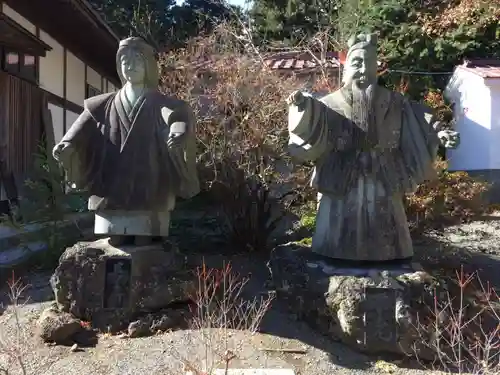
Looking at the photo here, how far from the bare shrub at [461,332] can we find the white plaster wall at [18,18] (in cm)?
765

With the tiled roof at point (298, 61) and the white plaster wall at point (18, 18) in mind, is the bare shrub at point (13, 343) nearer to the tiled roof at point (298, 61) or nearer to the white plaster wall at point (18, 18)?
the white plaster wall at point (18, 18)

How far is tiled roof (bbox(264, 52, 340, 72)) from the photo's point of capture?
9.02m

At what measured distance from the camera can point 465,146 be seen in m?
11.5

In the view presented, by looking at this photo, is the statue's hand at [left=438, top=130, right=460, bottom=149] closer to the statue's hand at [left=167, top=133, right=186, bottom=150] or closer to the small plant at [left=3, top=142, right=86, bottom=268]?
the statue's hand at [left=167, top=133, right=186, bottom=150]

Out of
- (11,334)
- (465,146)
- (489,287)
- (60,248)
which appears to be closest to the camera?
(11,334)

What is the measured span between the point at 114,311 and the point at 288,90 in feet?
13.0

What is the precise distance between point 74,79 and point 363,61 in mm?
9023

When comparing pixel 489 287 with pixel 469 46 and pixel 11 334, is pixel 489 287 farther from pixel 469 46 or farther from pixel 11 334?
pixel 469 46

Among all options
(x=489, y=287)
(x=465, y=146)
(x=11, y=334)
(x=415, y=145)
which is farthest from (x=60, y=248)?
(x=465, y=146)

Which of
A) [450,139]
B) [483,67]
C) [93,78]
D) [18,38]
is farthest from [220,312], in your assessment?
[93,78]

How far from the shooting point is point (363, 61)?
460cm

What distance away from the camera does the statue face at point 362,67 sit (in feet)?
15.1

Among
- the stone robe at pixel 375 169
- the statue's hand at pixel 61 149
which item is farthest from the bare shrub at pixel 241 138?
the statue's hand at pixel 61 149

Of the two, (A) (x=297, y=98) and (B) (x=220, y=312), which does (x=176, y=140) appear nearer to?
(A) (x=297, y=98)
